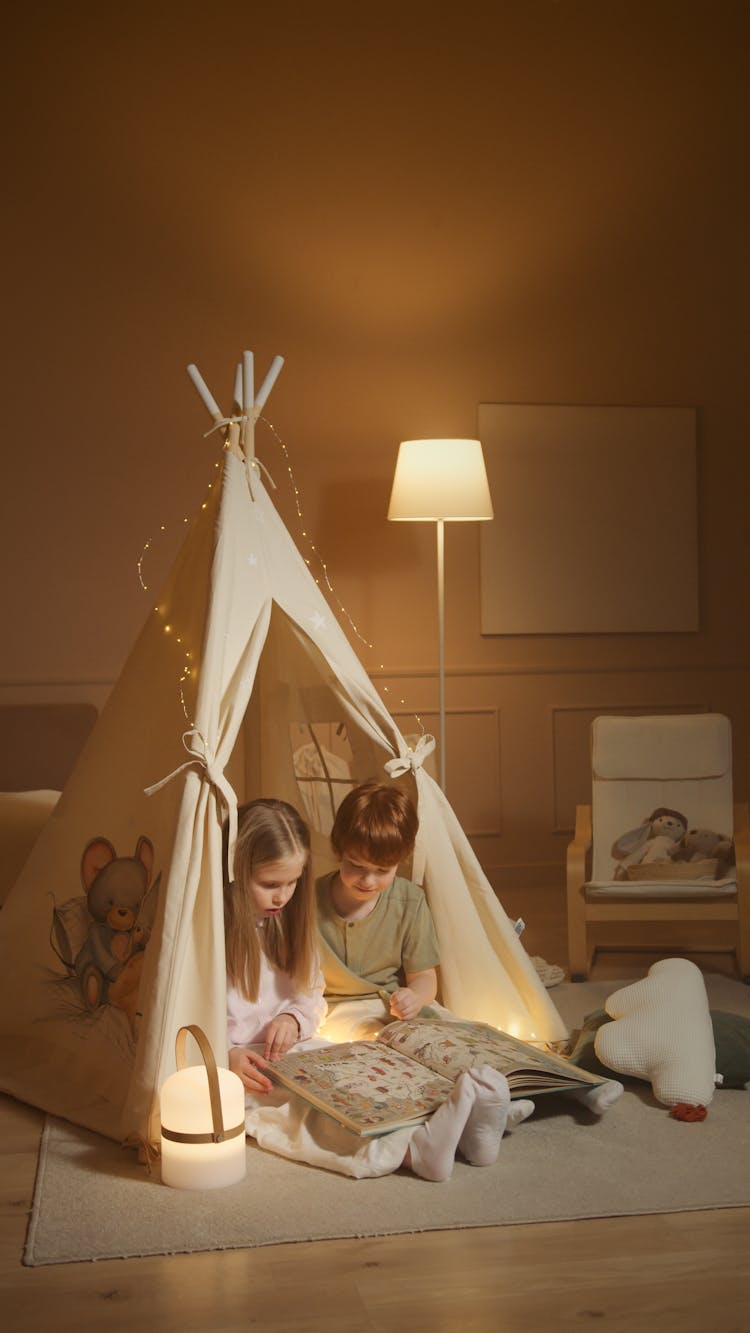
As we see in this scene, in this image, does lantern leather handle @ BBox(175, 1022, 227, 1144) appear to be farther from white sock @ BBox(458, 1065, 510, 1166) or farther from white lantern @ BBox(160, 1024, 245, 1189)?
white sock @ BBox(458, 1065, 510, 1166)

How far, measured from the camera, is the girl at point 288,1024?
2418 millimetres

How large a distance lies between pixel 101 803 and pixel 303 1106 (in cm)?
80

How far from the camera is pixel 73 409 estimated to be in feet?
15.6

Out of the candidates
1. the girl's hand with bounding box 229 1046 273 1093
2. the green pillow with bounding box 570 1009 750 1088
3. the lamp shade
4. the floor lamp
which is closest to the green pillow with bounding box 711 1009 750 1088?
the green pillow with bounding box 570 1009 750 1088

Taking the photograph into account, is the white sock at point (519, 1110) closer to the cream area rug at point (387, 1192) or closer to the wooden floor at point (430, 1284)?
the cream area rug at point (387, 1192)

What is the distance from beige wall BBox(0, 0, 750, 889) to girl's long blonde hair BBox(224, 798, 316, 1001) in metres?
2.11

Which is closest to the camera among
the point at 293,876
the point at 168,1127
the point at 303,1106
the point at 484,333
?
the point at 168,1127

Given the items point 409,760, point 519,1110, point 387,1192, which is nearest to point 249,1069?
point 387,1192

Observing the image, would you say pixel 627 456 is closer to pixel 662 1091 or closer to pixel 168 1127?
pixel 662 1091

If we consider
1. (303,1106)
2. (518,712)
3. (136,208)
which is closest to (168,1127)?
(303,1106)

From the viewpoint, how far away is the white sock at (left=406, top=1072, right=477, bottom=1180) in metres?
2.39

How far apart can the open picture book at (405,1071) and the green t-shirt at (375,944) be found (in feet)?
0.69

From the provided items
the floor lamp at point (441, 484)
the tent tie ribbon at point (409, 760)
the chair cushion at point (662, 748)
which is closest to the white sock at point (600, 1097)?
the tent tie ribbon at point (409, 760)

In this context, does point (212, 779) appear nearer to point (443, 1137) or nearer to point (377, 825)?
point (377, 825)
